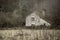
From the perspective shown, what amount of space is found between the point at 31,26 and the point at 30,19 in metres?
0.15

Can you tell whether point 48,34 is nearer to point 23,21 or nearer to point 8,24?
point 23,21

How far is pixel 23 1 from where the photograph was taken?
2.90 metres

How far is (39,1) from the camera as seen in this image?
2898 millimetres

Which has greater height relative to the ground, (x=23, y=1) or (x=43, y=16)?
(x=23, y=1)

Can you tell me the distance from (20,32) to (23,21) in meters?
0.23

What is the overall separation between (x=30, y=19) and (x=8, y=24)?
1.52 feet

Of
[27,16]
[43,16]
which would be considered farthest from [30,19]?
[43,16]

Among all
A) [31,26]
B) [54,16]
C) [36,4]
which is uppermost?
[36,4]

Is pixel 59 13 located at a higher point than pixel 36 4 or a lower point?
lower

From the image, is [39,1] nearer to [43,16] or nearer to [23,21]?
[43,16]

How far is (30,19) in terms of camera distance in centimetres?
288

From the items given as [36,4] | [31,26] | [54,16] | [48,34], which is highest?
[36,4]

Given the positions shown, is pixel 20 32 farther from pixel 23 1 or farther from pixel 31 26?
pixel 23 1

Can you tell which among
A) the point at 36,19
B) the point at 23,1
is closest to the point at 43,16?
the point at 36,19
